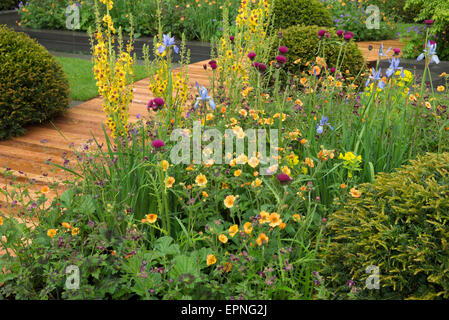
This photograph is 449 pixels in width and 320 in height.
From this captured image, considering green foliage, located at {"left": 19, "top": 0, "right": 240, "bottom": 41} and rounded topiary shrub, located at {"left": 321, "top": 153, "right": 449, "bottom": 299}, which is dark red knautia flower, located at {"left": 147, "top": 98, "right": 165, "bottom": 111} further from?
green foliage, located at {"left": 19, "top": 0, "right": 240, "bottom": 41}

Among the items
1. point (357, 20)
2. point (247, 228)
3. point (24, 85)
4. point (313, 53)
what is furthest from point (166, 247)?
point (357, 20)

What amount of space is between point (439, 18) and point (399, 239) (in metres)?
7.51

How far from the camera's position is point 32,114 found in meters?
4.62

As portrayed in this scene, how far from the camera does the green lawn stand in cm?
582

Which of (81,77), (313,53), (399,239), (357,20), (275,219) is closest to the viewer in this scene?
(399,239)

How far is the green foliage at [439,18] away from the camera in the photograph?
26.2ft

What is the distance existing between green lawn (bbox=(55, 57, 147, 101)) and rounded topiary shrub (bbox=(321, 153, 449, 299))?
446 centimetres

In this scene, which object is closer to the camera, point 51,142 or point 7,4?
point 51,142

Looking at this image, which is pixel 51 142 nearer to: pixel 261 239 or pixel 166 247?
pixel 166 247

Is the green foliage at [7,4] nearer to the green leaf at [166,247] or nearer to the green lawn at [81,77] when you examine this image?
the green lawn at [81,77]

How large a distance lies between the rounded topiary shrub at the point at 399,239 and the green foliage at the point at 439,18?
273 inches

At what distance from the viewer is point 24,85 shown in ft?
14.8

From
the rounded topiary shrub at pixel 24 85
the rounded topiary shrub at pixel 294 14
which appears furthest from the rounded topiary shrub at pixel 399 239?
the rounded topiary shrub at pixel 294 14
